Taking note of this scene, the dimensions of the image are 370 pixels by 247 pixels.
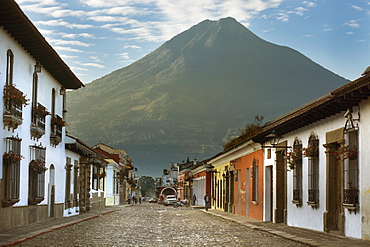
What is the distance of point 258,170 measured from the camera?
95.0ft

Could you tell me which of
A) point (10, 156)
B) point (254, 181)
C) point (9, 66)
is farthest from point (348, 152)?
point (254, 181)

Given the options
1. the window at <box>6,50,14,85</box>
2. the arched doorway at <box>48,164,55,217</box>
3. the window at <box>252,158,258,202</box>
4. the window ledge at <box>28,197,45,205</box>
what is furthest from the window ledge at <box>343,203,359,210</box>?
the arched doorway at <box>48,164,55,217</box>

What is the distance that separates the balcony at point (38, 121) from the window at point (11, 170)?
99.3 inches

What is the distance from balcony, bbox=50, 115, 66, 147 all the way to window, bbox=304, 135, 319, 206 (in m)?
11.1

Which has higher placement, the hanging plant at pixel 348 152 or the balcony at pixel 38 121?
the balcony at pixel 38 121

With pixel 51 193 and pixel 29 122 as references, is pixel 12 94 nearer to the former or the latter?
pixel 29 122

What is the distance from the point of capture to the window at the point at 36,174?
889 inches

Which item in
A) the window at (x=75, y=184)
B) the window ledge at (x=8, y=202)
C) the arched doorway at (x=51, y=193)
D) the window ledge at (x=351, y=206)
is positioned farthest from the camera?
the window at (x=75, y=184)

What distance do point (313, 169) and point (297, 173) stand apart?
2.24 m

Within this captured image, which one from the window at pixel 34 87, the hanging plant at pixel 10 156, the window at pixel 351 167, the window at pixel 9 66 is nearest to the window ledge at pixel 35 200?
the window at pixel 34 87

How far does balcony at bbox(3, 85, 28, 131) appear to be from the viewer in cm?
1809

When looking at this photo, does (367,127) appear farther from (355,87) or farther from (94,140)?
(94,140)

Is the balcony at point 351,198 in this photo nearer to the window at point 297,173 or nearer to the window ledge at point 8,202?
the window at point 297,173

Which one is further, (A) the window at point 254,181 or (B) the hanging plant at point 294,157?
(A) the window at point 254,181
